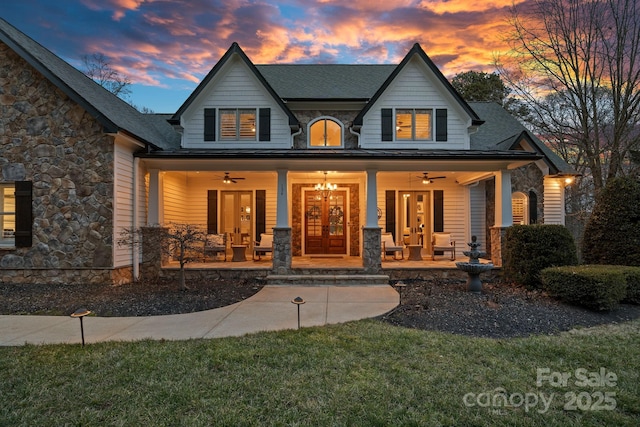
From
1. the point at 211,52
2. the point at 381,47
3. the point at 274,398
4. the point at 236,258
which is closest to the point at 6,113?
the point at 236,258

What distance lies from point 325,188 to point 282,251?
344cm

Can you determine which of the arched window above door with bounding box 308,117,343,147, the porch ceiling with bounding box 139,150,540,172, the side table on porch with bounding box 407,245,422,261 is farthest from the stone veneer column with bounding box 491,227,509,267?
the arched window above door with bounding box 308,117,343,147

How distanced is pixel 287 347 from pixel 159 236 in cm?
650

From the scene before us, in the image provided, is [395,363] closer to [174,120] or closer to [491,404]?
[491,404]

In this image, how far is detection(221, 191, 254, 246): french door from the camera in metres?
13.0

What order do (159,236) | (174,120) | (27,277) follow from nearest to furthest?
(27,277), (159,236), (174,120)

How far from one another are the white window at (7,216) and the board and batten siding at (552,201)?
1718cm

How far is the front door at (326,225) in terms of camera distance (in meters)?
13.0

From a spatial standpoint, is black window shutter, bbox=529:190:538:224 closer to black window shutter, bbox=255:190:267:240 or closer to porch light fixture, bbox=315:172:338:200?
porch light fixture, bbox=315:172:338:200

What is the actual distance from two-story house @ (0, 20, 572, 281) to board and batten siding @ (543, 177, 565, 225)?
0.04 metres

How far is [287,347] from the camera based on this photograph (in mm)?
4281

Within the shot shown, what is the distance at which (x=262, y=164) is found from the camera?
32.3 feet

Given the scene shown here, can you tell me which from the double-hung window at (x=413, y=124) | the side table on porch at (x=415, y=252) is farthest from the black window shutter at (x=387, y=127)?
the side table on porch at (x=415, y=252)

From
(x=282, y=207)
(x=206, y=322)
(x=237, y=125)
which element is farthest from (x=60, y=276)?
(x=237, y=125)
